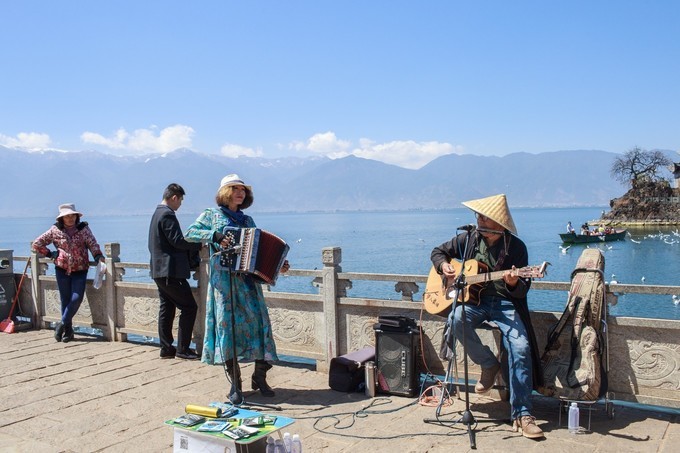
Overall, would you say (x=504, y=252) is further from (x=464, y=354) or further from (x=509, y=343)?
(x=464, y=354)

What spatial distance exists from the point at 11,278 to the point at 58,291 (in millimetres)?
1264

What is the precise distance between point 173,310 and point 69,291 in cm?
220

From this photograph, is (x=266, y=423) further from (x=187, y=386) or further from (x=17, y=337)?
(x=17, y=337)

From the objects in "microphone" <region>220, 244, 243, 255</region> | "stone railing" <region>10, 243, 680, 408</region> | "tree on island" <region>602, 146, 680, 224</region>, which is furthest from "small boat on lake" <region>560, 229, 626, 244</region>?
"microphone" <region>220, 244, 243, 255</region>

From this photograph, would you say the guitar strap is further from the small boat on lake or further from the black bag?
the small boat on lake

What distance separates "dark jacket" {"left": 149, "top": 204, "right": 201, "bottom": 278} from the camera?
7.33 meters

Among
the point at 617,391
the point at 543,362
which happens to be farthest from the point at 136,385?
the point at 617,391

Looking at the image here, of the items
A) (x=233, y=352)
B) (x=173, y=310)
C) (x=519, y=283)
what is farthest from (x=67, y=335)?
(x=519, y=283)

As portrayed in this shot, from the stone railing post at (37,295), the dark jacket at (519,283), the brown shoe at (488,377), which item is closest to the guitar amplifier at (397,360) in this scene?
the brown shoe at (488,377)

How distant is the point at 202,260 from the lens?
7.92 meters

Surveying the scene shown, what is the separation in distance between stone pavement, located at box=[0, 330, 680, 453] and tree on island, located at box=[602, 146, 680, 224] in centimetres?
8457

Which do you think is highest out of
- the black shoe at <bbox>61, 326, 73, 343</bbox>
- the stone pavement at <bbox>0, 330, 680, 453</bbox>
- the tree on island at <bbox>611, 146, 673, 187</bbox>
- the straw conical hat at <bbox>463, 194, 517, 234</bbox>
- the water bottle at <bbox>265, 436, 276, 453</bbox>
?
the tree on island at <bbox>611, 146, 673, 187</bbox>

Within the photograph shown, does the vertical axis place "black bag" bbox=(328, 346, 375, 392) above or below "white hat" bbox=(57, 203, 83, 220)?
below

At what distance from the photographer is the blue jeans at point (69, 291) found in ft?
29.1
